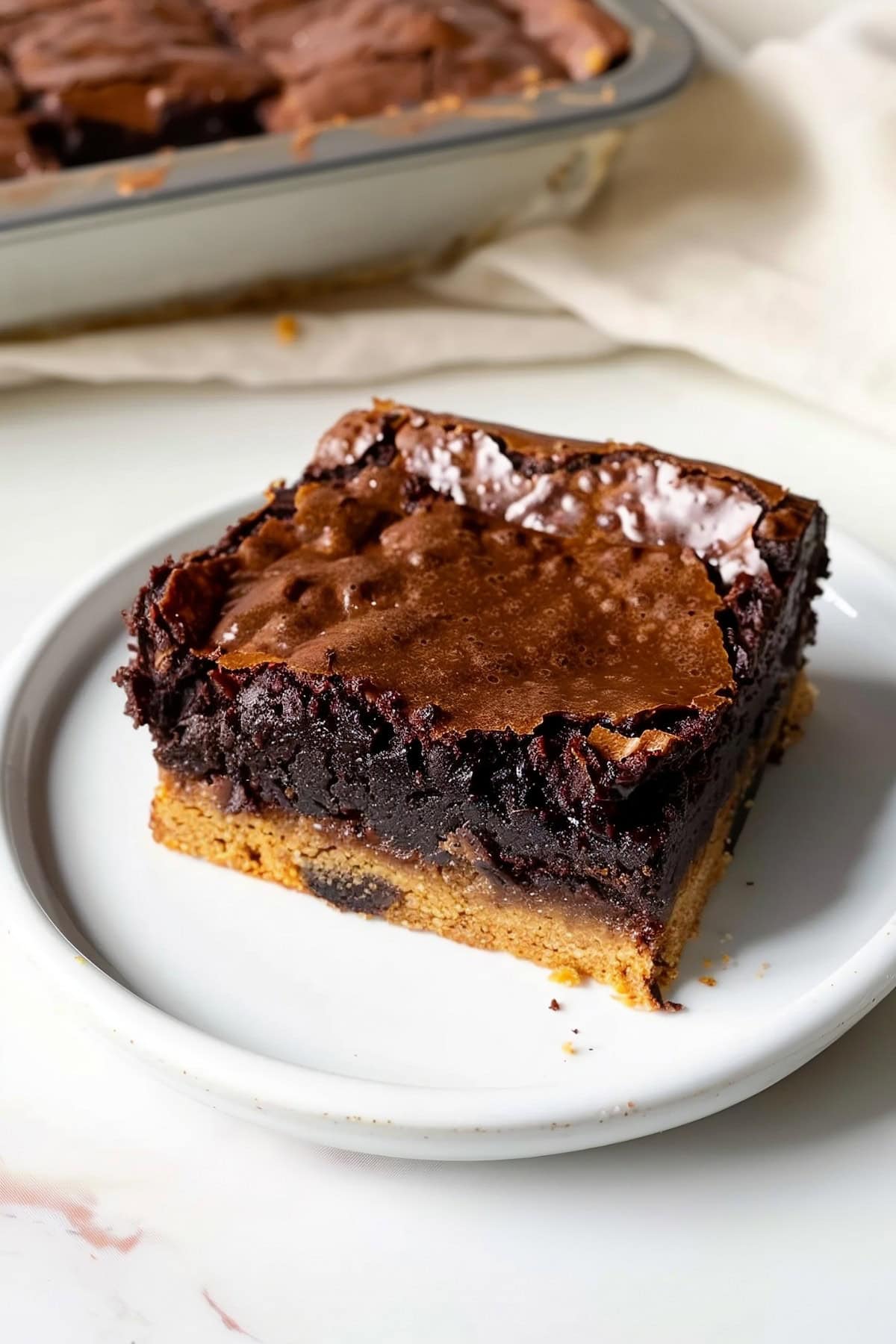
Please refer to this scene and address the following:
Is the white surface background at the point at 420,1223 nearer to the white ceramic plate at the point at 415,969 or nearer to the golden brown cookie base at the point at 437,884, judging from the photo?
the white ceramic plate at the point at 415,969

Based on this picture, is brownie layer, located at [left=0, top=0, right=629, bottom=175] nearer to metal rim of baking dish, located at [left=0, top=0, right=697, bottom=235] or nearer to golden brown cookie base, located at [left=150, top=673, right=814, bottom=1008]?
metal rim of baking dish, located at [left=0, top=0, right=697, bottom=235]

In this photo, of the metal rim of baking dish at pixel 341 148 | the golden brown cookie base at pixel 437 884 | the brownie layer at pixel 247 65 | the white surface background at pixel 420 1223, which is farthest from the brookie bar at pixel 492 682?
the brownie layer at pixel 247 65

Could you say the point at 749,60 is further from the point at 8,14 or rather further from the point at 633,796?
the point at 633,796

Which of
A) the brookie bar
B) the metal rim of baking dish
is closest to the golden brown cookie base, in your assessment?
the brookie bar

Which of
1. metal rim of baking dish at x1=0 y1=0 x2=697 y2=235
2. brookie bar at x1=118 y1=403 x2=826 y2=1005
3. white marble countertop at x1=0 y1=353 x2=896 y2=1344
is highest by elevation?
metal rim of baking dish at x1=0 y1=0 x2=697 y2=235

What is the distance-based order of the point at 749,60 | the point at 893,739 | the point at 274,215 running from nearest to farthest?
the point at 893,739, the point at 274,215, the point at 749,60

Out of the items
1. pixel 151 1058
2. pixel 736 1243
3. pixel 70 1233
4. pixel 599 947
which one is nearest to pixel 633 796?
pixel 599 947
